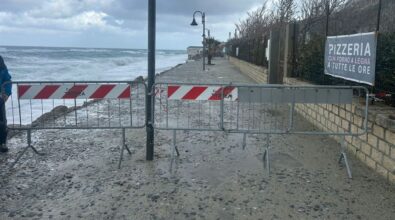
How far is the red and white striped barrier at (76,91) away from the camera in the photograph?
5.92 metres

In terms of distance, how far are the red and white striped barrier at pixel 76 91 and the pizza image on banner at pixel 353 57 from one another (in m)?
3.41

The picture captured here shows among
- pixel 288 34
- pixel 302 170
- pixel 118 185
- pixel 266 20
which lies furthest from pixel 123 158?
pixel 266 20

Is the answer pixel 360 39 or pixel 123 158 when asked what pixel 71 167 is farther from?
pixel 360 39

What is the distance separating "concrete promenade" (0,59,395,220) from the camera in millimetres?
4172

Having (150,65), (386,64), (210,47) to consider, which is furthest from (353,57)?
(210,47)

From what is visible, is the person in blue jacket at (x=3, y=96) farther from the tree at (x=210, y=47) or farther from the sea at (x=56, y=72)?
the tree at (x=210, y=47)

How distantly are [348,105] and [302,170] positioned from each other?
151 centimetres

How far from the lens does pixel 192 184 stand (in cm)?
495

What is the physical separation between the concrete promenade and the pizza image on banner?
1243 millimetres

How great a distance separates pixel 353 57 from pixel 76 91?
4192mm

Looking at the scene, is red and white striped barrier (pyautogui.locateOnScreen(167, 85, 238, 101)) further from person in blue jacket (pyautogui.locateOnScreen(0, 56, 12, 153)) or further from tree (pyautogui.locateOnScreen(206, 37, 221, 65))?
tree (pyautogui.locateOnScreen(206, 37, 221, 65))

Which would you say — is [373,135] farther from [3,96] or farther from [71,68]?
[71,68]

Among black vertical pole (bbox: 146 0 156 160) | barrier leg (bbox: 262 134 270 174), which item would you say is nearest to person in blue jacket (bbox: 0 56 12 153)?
black vertical pole (bbox: 146 0 156 160)

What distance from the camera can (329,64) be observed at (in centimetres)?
732
